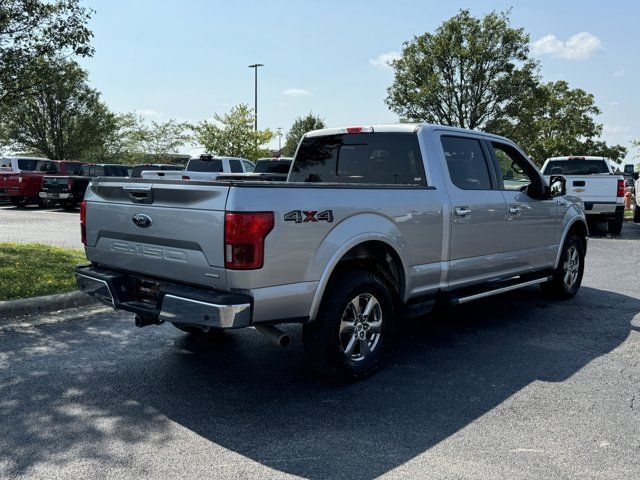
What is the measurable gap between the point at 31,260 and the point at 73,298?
2469mm

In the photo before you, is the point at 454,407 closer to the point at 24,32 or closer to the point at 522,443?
the point at 522,443

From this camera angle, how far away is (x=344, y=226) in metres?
4.23

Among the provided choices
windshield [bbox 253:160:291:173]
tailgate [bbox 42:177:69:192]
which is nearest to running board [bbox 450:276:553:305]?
windshield [bbox 253:160:291:173]

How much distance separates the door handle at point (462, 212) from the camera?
5.21 metres

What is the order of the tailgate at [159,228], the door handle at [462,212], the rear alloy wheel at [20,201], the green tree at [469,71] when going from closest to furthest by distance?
the tailgate at [159,228], the door handle at [462,212], the rear alloy wheel at [20,201], the green tree at [469,71]

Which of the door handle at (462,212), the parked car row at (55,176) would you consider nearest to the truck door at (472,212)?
the door handle at (462,212)

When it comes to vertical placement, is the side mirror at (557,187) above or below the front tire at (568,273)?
above

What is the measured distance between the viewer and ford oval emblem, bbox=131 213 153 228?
4.16 meters

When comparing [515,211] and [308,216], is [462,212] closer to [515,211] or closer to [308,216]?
[515,211]

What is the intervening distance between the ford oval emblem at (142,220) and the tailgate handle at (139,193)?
0.11 m

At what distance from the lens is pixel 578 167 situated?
15.9 meters

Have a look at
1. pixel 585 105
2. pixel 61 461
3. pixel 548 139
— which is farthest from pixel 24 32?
pixel 585 105

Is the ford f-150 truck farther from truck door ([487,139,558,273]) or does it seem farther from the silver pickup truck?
truck door ([487,139,558,273])

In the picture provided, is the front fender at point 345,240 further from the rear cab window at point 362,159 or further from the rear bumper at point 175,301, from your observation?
the rear cab window at point 362,159
